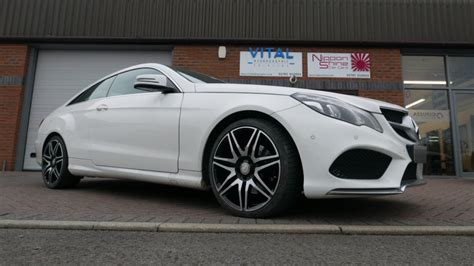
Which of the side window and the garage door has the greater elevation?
the garage door

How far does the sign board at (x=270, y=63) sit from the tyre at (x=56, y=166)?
465cm

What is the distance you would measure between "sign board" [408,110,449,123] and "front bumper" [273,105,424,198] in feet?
19.9

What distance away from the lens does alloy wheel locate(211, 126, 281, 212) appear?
2635 mm

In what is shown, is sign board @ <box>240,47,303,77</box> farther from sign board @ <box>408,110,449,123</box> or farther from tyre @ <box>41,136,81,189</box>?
tyre @ <box>41,136,81,189</box>

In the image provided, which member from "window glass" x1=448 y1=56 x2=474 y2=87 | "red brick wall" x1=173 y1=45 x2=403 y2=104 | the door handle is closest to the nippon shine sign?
"red brick wall" x1=173 y1=45 x2=403 y2=104

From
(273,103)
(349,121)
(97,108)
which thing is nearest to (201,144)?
(273,103)

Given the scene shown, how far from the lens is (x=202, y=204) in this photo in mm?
3486

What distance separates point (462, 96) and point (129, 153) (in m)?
7.96

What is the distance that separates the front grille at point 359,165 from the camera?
8.09 ft

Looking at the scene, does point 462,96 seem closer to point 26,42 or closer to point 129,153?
point 129,153

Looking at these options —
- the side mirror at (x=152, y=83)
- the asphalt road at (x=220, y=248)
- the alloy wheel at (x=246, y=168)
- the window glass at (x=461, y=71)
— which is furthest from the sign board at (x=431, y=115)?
the side mirror at (x=152, y=83)

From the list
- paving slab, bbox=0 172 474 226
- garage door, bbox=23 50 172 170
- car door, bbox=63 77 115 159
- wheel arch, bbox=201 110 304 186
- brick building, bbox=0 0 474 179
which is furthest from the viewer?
garage door, bbox=23 50 172 170

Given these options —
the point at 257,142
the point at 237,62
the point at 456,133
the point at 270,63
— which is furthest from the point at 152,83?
the point at 456,133

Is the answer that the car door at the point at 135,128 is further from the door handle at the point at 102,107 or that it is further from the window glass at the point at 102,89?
the window glass at the point at 102,89
